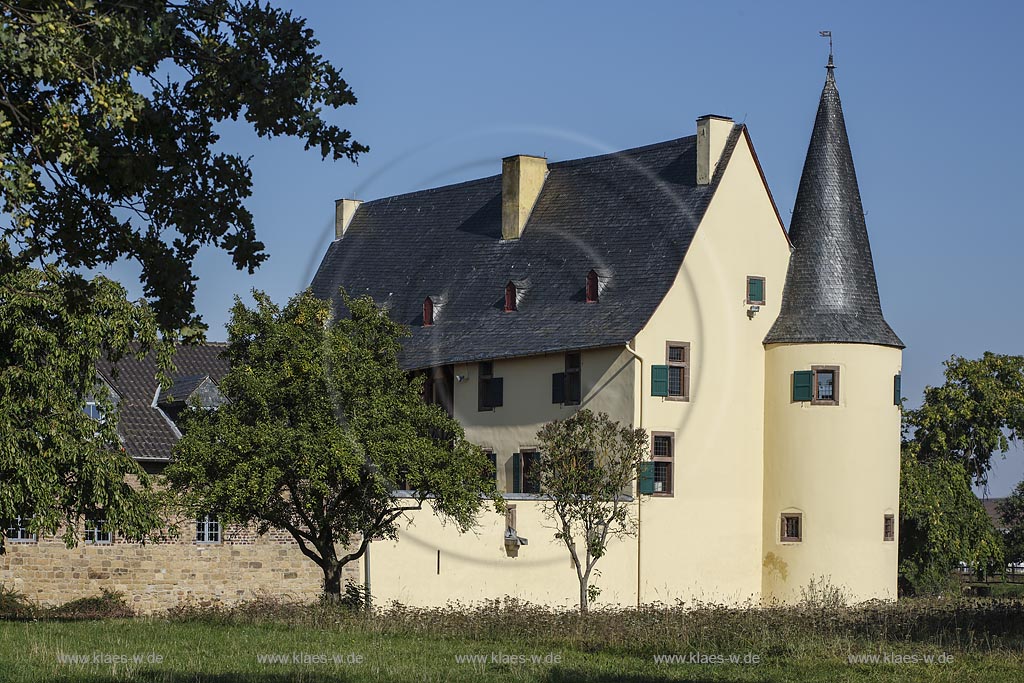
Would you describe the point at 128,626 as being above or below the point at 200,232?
below

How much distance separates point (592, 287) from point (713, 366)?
3636mm

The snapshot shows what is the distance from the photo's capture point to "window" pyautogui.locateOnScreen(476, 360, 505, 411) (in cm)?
4144

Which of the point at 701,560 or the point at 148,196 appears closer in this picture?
the point at 148,196

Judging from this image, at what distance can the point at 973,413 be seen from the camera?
52.7 m

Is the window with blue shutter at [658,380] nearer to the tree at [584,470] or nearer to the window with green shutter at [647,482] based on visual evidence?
the window with green shutter at [647,482]

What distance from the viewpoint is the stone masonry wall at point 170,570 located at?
120ft

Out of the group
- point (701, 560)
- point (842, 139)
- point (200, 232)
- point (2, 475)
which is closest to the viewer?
point (200, 232)

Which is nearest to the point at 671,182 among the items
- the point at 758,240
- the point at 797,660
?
the point at 758,240

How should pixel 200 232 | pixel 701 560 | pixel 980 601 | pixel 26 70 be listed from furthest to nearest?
pixel 701 560, pixel 980 601, pixel 200 232, pixel 26 70

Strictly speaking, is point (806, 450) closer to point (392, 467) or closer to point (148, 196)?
point (392, 467)

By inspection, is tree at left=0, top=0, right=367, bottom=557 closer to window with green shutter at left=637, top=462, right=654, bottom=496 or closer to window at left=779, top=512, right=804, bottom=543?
window with green shutter at left=637, top=462, right=654, bottom=496

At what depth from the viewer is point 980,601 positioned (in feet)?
101

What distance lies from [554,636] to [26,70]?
595 inches

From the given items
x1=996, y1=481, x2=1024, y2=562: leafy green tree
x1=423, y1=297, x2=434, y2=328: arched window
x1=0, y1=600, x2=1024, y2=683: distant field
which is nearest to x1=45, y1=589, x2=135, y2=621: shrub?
x1=0, y1=600, x2=1024, y2=683: distant field
